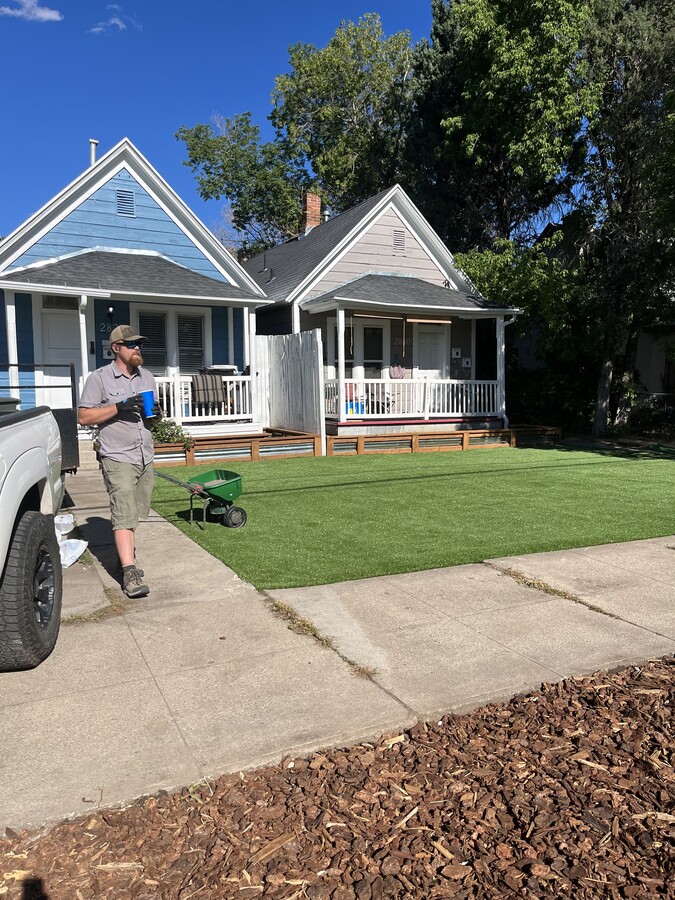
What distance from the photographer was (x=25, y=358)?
45.6 ft

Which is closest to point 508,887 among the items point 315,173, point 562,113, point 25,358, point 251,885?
point 251,885

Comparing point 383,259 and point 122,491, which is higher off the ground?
point 383,259

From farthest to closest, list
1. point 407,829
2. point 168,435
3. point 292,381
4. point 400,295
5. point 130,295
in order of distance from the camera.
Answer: point 400,295
point 292,381
point 130,295
point 168,435
point 407,829

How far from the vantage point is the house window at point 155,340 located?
15.2 meters

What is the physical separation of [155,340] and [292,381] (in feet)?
11.1

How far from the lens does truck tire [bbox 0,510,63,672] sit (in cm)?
357

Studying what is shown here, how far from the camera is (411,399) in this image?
16.6 metres

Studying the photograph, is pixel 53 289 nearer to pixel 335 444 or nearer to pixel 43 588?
pixel 335 444

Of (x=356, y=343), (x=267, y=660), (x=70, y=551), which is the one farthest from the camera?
(x=356, y=343)

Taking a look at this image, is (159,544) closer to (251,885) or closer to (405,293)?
(251,885)

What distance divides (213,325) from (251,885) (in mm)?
14476

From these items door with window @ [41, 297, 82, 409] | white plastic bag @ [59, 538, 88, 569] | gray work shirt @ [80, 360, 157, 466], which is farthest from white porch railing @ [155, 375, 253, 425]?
gray work shirt @ [80, 360, 157, 466]

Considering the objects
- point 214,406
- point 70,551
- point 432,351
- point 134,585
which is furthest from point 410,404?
point 134,585

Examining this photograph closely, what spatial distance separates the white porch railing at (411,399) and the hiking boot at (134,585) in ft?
33.7
